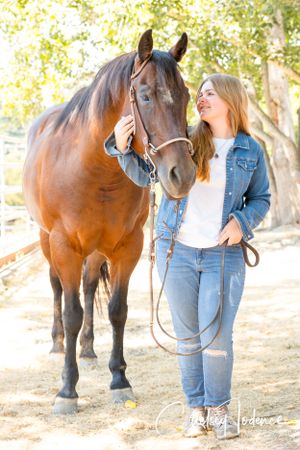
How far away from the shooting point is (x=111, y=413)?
3848 millimetres

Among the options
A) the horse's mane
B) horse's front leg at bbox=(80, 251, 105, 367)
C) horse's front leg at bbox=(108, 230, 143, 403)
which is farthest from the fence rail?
the horse's mane

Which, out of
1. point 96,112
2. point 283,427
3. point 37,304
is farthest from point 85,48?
point 283,427

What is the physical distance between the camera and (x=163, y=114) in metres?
3.15

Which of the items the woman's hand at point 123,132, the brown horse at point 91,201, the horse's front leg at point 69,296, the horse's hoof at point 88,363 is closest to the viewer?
the woman's hand at point 123,132

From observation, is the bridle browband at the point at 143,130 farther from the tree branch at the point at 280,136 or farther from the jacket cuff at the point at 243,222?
the tree branch at the point at 280,136

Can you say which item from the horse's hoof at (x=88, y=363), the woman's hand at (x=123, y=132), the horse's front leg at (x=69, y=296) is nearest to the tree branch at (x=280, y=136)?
the horse's hoof at (x=88, y=363)

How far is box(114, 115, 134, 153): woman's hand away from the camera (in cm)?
332

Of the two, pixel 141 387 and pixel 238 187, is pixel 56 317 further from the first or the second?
pixel 238 187

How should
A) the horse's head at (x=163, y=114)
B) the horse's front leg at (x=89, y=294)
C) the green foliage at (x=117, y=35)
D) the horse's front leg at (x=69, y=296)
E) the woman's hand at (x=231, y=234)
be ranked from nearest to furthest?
the horse's head at (x=163, y=114), the woman's hand at (x=231, y=234), the horse's front leg at (x=69, y=296), the horse's front leg at (x=89, y=294), the green foliage at (x=117, y=35)

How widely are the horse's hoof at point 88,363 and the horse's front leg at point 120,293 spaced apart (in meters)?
0.66

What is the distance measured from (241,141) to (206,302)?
79cm

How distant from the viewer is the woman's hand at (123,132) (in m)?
3.32

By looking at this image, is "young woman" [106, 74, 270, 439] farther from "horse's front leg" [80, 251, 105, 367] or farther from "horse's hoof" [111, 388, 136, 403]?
"horse's front leg" [80, 251, 105, 367]

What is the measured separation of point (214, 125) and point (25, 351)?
2.84 metres
